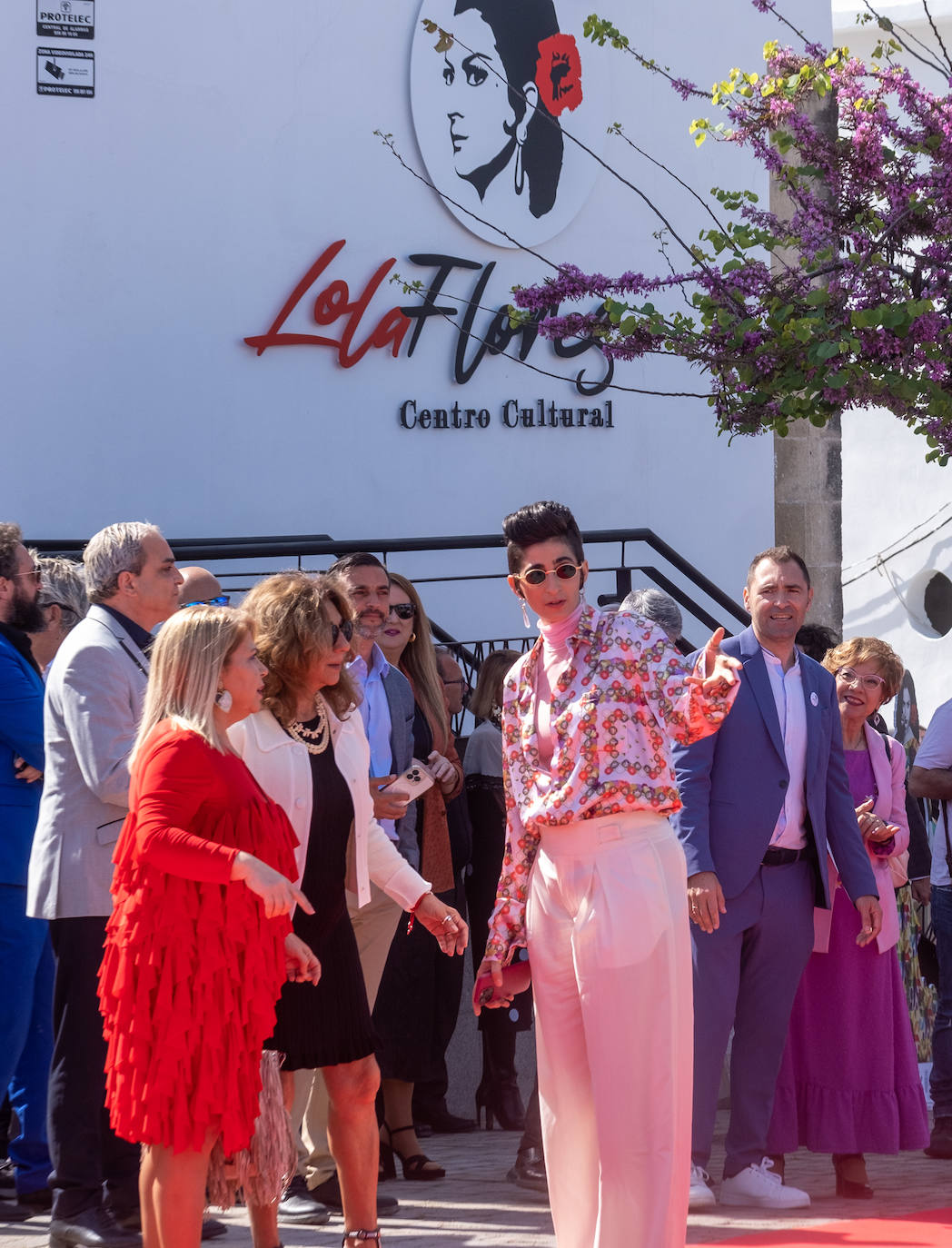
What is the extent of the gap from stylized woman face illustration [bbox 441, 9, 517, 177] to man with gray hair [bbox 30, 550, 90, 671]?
6117 mm

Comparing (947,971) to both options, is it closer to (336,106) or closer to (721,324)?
(721,324)

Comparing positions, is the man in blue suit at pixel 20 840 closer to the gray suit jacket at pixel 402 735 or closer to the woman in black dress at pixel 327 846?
the woman in black dress at pixel 327 846

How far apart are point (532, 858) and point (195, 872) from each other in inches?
38.5

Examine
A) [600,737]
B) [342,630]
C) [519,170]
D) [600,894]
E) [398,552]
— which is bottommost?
[600,894]

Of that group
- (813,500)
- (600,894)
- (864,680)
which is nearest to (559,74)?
(813,500)

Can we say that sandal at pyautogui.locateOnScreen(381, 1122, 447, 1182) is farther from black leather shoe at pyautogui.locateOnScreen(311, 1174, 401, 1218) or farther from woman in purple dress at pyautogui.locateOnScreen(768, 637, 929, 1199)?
woman in purple dress at pyautogui.locateOnScreen(768, 637, 929, 1199)

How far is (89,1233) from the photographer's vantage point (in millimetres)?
4879

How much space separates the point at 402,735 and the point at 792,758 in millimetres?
1348

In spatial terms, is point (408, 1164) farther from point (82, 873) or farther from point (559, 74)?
point (559, 74)

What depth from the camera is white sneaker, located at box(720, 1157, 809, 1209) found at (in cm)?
581

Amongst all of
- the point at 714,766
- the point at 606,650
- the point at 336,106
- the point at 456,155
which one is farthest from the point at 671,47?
the point at 606,650

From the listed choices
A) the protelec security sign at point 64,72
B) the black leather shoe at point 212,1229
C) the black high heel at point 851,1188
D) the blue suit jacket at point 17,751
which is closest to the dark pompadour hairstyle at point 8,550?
the blue suit jacket at point 17,751

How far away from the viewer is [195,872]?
3.93m

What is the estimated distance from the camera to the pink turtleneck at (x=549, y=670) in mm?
4473
